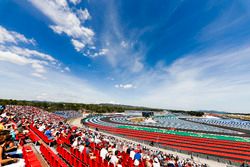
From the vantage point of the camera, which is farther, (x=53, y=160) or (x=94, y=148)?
(x=94, y=148)

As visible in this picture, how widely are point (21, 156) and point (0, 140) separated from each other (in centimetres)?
230

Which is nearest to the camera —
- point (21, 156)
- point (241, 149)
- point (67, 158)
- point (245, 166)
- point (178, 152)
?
point (21, 156)

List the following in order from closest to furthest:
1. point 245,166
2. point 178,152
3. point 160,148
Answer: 1. point 245,166
2. point 178,152
3. point 160,148

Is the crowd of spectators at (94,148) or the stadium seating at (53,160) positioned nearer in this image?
the stadium seating at (53,160)

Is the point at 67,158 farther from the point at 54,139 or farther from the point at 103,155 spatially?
the point at 54,139

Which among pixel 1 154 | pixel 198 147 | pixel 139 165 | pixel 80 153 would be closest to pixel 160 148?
pixel 198 147

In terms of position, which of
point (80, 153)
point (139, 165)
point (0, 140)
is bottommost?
point (139, 165)

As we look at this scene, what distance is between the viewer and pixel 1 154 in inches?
197

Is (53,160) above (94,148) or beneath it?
above

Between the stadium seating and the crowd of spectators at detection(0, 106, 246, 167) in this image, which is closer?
the stadium seating

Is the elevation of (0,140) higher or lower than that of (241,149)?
higher

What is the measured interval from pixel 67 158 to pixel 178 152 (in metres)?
18.5

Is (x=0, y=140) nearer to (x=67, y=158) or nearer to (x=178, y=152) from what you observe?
(x=67, y=158)

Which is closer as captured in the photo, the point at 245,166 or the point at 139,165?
the point at 139,165
